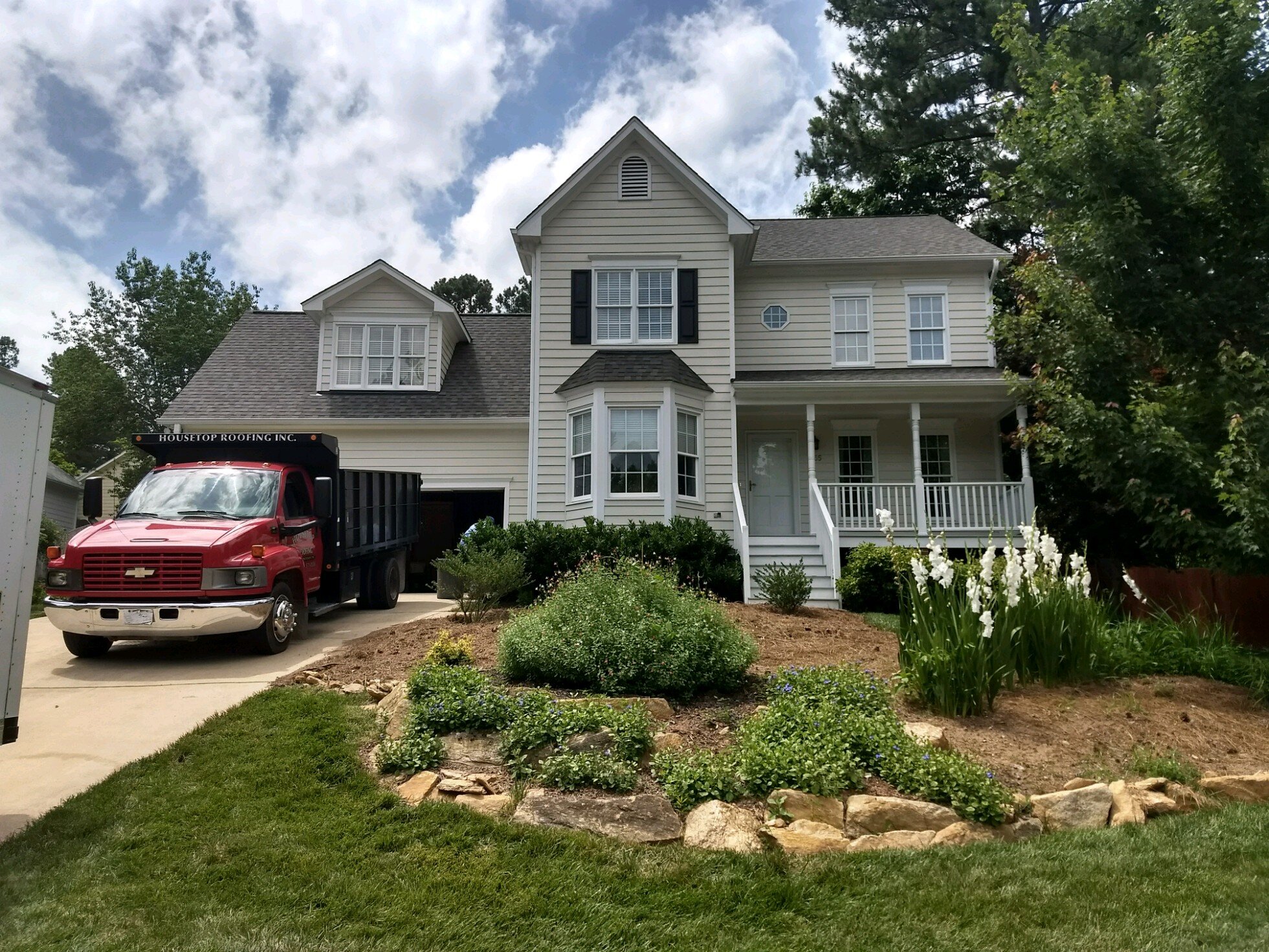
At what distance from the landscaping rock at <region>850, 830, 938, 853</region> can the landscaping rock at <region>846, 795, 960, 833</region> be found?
48 millimetres

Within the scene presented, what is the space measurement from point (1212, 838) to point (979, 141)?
2735 centimetres

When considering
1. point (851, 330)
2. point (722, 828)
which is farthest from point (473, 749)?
point (851, 330)

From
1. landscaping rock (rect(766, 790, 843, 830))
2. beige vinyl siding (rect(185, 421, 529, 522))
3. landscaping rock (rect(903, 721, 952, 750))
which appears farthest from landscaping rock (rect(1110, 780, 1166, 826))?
beige vinyl siding (rect(185, 421, 529, 522))

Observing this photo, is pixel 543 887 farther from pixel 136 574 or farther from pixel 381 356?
pixel 381 356

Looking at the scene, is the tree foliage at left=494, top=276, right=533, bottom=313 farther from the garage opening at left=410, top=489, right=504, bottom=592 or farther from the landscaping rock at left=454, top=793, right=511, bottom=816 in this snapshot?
the landscaping rock at left=454, top=793, right=511, bottom=816

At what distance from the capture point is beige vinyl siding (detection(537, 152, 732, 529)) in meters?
15.3

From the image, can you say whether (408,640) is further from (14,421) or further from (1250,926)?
(1250,926)

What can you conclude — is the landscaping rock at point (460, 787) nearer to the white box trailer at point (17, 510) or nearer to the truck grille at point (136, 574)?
the white box trailer at point (17, 510)

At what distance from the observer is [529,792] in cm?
443

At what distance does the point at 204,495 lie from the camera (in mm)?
9516

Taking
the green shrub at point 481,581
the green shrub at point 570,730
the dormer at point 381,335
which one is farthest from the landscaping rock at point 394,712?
the dormer at point 381,335

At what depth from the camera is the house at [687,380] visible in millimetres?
14703

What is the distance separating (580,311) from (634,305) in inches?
39.2

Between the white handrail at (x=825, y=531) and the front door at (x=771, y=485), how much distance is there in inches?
56.1
